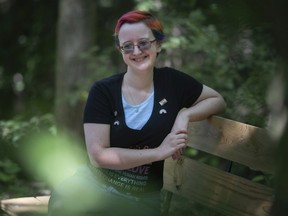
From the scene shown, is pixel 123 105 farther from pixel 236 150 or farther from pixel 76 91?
pixel 76 91

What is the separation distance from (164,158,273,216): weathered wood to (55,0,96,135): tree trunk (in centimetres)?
397

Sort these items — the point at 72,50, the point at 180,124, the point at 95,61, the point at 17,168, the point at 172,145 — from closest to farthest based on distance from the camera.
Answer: the point at 172,145, the point at 180,124, the point at 17,168, the point at 95,61, the point at 72,50

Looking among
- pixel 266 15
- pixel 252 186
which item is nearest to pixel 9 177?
pixel 252 186

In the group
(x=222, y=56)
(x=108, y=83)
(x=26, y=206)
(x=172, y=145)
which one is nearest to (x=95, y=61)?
(x=222, y=56)

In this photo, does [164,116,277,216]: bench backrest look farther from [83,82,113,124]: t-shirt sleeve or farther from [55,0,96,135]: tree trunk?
[55,0,96,135]: tree trunk

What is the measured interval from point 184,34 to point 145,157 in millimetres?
3588

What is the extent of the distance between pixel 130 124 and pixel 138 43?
0.42m

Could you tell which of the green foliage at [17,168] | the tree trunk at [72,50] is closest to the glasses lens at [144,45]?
the green foliage at [17,168]

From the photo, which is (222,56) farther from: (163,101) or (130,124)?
(130,124)

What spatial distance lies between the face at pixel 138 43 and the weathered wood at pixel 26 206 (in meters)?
1.06

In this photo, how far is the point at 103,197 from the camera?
9.50 ft

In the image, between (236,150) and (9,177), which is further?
(9,177)

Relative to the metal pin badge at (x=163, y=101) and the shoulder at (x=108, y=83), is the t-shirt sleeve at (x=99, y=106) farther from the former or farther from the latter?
the metal pin badge at (x=163, y=101)

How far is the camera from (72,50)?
A: 295 inches
